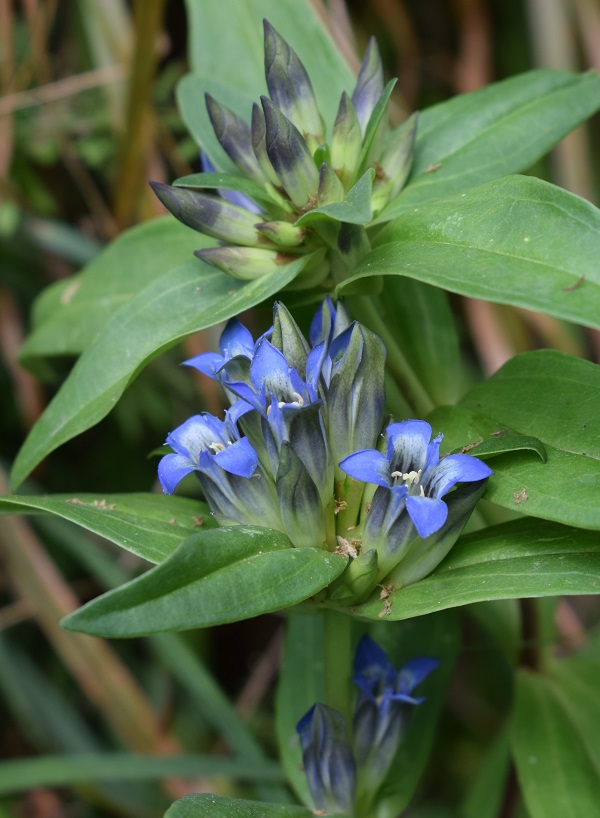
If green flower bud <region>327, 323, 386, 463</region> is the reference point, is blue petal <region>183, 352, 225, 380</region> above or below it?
above

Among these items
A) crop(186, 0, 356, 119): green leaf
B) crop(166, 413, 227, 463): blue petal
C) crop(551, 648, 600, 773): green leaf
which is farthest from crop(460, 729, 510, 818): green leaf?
crop(186, 0, 356, 119): green leaf

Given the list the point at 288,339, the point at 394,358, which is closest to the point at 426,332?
the point at 394,358

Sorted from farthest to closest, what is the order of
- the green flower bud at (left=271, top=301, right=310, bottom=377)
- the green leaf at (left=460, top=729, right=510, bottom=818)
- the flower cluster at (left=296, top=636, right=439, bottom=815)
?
the green leaf at (left=460, top=729, right=510, bottom=818) → the flower cluster at (left=296, top=636, right=439, bottom=815) → the green flower bud at (left=271, top=301, right=310, bottom=377)

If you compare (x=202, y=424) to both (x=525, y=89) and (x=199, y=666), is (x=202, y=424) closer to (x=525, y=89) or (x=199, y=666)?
(x=525, y=89)

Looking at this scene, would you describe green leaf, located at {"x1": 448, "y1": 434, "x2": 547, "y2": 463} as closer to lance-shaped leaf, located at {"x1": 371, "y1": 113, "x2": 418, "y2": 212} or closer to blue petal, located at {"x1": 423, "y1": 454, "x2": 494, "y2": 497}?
blue petal, located at {"x1": 423, "y1": 454, "x2": 494, "y2": 497}

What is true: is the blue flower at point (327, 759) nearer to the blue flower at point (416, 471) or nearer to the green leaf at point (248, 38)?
the blue flower at point (416, 471)

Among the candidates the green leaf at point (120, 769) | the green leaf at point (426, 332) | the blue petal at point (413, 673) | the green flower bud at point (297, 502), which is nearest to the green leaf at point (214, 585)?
the green flower bud at point (297, 502)
